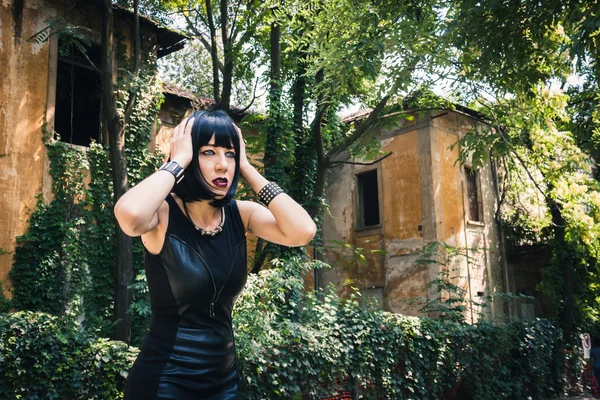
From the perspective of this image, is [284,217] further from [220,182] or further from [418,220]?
[418,220]

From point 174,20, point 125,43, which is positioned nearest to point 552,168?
point 174,20

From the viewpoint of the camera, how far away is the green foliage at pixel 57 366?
630cm

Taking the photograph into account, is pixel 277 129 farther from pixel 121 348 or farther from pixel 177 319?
pixel 177 319

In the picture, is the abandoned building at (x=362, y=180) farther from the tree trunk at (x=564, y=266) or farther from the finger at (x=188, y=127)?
the finger at (x=188, y=127)

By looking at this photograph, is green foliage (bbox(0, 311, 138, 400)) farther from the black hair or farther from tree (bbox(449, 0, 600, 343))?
tree (bbox(449, 0, 600, 343))

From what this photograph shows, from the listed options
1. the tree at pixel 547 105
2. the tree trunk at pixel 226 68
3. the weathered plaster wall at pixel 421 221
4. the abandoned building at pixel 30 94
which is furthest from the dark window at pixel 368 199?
the abandoned building at pixel 30 94

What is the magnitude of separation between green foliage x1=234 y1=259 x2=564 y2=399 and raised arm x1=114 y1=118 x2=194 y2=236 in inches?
196

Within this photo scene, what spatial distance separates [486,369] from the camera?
11469 mm

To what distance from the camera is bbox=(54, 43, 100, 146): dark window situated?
14195 millimetres

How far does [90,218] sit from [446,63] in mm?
9211

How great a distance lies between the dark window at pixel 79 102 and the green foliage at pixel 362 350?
25.8ft

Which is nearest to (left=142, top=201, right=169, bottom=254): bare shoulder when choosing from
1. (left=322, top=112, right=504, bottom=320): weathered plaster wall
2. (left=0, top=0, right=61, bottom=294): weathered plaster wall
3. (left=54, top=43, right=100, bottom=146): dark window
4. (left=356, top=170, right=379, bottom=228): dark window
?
(left=0, top=0, right=61, bottom=294): weathered plaster wall

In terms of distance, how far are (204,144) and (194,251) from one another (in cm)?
42

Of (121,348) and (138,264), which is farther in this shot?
(138,264)
